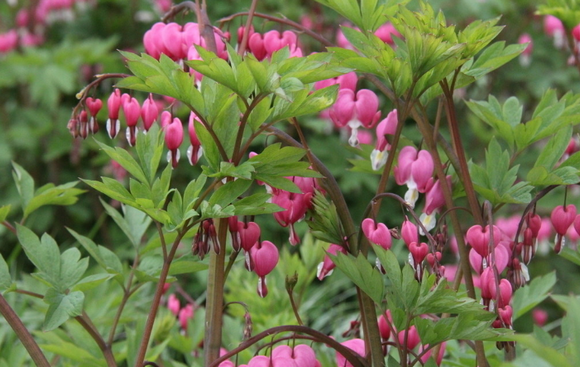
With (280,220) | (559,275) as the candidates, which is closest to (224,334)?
(280,220)

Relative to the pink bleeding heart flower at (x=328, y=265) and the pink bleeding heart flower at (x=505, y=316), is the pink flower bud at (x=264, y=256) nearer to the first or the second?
the pink bleeding heart flower at (x=328, y=265)

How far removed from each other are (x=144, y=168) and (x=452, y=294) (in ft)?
1.70

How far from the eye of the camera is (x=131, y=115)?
124 centimetres

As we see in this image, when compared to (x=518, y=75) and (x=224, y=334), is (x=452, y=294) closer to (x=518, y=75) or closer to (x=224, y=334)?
(x=224, y=334)

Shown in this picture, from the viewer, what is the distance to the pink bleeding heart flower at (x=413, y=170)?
3.98 feet

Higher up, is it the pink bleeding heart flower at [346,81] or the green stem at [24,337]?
the pink bleeding heart flower at [346,81]

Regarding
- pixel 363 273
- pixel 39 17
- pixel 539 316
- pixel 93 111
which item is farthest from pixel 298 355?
pixel 39 17

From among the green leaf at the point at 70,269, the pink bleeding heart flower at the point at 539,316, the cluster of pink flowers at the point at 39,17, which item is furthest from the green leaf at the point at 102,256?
the cluster of pink flowers at the point at 39,17

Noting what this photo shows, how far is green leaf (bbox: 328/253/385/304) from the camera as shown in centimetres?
104

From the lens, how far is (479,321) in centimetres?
104

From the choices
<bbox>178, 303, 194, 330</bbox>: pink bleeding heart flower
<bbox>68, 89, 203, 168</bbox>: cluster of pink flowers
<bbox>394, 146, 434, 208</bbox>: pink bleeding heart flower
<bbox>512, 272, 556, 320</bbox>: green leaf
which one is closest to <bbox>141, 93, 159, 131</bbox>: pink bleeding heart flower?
<bbox>68, 89, 203, 168</bbox>: cluster of pink flowers

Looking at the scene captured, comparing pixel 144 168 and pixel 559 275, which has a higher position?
pixel 144 168

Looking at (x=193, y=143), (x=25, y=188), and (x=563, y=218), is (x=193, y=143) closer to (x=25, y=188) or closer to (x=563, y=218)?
(x=25, y=188)

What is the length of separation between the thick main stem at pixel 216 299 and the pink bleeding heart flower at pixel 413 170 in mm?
322
